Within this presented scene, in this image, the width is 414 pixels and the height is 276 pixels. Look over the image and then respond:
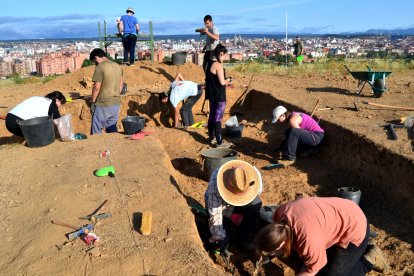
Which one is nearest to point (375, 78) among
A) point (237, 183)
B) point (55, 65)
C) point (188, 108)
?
point (188, 108)

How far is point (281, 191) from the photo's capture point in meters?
5.83

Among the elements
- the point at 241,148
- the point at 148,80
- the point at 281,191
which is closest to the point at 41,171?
the point at 281,191

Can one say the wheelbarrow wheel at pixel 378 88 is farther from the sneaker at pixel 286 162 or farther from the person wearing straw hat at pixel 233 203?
the person wearing straw hat at pixel 233 203

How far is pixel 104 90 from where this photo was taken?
6.73 metres

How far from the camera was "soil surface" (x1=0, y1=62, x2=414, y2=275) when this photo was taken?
11.1ft

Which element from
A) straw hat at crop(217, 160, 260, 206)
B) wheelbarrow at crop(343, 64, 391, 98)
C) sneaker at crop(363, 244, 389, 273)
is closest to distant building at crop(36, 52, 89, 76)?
wheelbarrow at crop(343, 64, 391, 98)

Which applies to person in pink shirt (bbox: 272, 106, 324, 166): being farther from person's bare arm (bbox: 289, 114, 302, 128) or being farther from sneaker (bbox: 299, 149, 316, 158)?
sneaker (bbox: 299, 149, 316, 158)

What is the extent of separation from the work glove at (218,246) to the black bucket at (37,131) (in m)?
3.52

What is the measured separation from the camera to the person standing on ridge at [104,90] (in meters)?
6.57

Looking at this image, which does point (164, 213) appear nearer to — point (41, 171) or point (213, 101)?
point (41, 171)

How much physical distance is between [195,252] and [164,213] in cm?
80

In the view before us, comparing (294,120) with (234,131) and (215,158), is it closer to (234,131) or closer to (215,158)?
(215,158)

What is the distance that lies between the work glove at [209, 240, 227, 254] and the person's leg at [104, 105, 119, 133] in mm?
3690

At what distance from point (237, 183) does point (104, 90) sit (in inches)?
157
